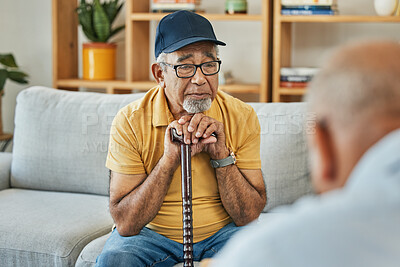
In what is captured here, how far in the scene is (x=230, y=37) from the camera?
3.49 metres

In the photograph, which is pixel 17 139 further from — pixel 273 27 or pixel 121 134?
pixel 273 27

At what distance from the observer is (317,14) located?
3.03 m

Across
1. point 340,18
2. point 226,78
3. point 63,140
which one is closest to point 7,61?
point 63,140

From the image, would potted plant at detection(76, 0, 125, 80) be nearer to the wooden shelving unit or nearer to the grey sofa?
the grey sofa

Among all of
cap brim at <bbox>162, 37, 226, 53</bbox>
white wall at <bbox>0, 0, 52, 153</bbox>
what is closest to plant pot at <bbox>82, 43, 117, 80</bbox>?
white wall at <bbox>0, 0, 52, 153</bbox>

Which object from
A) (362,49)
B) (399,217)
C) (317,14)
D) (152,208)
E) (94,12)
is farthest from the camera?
(94,12)

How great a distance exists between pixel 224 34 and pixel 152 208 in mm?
1896

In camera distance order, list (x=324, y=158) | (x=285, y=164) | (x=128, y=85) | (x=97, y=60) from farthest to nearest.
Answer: (x=97, y=60) → (x=128, y=85) → (x=285, y=164) → (x=324, y=158)

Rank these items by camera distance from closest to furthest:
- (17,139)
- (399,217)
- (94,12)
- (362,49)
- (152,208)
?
(399,217) → (362,49) → (152,208) → (17,139) → (94,12)

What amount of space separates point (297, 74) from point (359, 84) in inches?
97.4

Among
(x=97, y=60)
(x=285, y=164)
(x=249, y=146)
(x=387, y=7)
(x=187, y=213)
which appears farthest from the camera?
(x=97, y=60)

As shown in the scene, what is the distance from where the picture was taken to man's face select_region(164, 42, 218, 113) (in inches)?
72.5

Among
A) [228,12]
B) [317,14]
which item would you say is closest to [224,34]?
[228,12]

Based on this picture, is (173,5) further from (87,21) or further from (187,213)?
(187,213)
